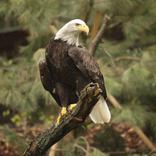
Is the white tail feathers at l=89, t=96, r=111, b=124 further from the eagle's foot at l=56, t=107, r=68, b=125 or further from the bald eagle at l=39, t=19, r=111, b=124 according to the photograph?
the eagle's foot at l=56, t=107, r=68, b=125

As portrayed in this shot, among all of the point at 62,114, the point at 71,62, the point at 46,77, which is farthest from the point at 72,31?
the point at 62,114

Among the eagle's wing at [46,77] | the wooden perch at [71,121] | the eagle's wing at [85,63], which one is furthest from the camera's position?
the eagle's wing at [46,77]

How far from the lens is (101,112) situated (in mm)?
2645

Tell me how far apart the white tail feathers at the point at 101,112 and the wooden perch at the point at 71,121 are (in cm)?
30

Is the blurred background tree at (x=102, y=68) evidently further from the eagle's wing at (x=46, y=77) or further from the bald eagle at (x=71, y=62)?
the bald eagle at (x=71, y=62)

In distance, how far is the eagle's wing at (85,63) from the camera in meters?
2.46

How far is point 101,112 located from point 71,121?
38 centimetres

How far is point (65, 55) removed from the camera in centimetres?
248

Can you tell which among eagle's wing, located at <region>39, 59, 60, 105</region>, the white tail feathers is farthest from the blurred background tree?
the white tail feathers

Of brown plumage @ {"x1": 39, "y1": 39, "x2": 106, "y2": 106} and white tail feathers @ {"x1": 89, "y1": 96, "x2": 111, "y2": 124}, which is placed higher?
brown plumage @ {"x1": 39, "y1": 39, "x2": 106, "y2": 106}

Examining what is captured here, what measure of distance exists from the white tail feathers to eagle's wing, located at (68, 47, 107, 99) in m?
0.16

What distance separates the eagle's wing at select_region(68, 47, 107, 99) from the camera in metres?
2.46

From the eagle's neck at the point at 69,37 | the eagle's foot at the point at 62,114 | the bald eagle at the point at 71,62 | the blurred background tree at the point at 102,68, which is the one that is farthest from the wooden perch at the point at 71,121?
the blurred background tree at the point at 102,68

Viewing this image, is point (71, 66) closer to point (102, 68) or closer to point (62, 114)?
point (62, 114)
